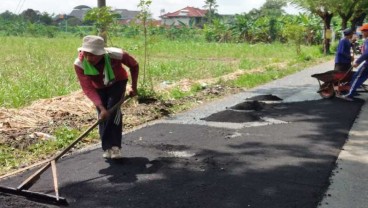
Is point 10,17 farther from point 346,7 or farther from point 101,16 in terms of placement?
point 101,16

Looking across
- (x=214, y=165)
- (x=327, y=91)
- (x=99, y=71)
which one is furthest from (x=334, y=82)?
(x=99, y=71)

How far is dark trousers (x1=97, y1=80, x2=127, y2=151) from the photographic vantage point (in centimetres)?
522

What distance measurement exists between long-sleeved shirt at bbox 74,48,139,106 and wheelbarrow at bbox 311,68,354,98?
5.67m

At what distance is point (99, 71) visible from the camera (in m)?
5.04

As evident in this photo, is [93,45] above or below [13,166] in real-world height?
above

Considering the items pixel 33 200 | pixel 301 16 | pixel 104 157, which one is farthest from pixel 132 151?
pixel 301 16

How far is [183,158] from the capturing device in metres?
5.53

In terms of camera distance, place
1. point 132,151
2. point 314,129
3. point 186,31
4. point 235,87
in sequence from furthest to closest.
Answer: point 186,31 < point 235,87 < point 314,129 < point 132,151

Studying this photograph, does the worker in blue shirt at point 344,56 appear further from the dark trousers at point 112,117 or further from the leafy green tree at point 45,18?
the leafy green tree at point 45,18

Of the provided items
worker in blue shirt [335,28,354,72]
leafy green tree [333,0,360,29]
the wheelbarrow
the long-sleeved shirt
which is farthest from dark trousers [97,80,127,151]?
leafy green tree [333,0,360,29]

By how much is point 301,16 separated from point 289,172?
3328cm

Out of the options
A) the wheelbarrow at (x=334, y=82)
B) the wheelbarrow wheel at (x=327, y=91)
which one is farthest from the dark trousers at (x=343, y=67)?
the wheelbarrow wheel at (x=327, y=91)

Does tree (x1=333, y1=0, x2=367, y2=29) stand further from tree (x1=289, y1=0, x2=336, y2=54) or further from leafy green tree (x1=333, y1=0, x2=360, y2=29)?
tree (x1=289, y1=0, x2=336, y2=54)

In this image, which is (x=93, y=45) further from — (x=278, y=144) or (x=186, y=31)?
(x=186, y=31)
